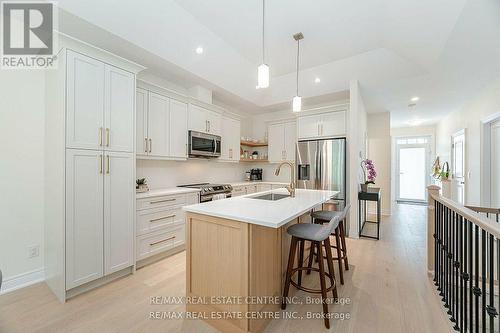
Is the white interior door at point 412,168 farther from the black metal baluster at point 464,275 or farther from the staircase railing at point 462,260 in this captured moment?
the black metal baluster at point 464,275

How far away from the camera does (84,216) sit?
2111 mm

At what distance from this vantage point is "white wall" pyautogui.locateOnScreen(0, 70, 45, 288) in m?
2.14

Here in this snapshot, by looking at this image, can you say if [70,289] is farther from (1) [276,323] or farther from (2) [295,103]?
(2) [295,103]

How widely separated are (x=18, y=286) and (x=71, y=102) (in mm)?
1922

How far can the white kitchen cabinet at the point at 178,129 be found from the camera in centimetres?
332

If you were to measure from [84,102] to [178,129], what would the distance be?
1.38m

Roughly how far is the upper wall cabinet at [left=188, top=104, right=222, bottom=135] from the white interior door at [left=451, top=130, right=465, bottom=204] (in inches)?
212

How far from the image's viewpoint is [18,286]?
2189 millimetres

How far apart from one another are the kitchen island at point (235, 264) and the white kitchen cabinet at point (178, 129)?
180 centimetres

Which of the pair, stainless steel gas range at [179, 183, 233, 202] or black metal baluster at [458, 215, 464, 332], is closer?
black metal baluster at [458, 215, 464, 332]

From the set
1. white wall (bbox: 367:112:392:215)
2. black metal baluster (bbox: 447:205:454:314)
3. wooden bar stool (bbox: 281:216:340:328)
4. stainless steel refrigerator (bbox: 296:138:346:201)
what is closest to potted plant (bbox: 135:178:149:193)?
wooden bar stool (bbox: 281:216:340:328)

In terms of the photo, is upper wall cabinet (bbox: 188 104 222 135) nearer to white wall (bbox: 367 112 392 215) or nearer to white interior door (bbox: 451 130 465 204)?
white wall (bbox: 367 112 392 215)

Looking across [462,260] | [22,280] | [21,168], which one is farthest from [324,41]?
[22,280]

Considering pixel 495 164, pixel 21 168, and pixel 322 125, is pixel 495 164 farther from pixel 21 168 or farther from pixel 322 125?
pixel 21 168
